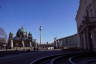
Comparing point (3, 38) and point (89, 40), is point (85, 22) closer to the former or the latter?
point (89, 40)

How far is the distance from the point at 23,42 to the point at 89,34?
241 ft

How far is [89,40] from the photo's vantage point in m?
34.0

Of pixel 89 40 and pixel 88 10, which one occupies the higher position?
pixel 88 10

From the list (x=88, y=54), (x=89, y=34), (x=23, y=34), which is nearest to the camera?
(x=88, y=54)

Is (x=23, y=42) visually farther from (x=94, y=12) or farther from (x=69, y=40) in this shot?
(x=94, y=12)

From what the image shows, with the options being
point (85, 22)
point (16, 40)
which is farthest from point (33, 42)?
point (85, 22)

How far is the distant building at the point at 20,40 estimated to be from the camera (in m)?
99.3

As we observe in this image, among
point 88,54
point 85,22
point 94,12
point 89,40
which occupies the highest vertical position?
point 94,12

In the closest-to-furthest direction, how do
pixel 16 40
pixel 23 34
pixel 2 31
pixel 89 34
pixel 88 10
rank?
1. pixel 89 34
2. pixel 88 10
3. pixel 2 31
4. pixel 16 40
5. pixel 23 34

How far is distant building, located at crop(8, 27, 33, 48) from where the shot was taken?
3910 inches

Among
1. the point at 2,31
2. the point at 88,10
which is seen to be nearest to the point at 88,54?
the point at 88,10

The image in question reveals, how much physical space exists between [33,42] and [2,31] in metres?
30.3

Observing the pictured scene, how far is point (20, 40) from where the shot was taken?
335 feet

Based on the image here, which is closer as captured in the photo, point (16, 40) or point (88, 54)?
point (88, 54)
